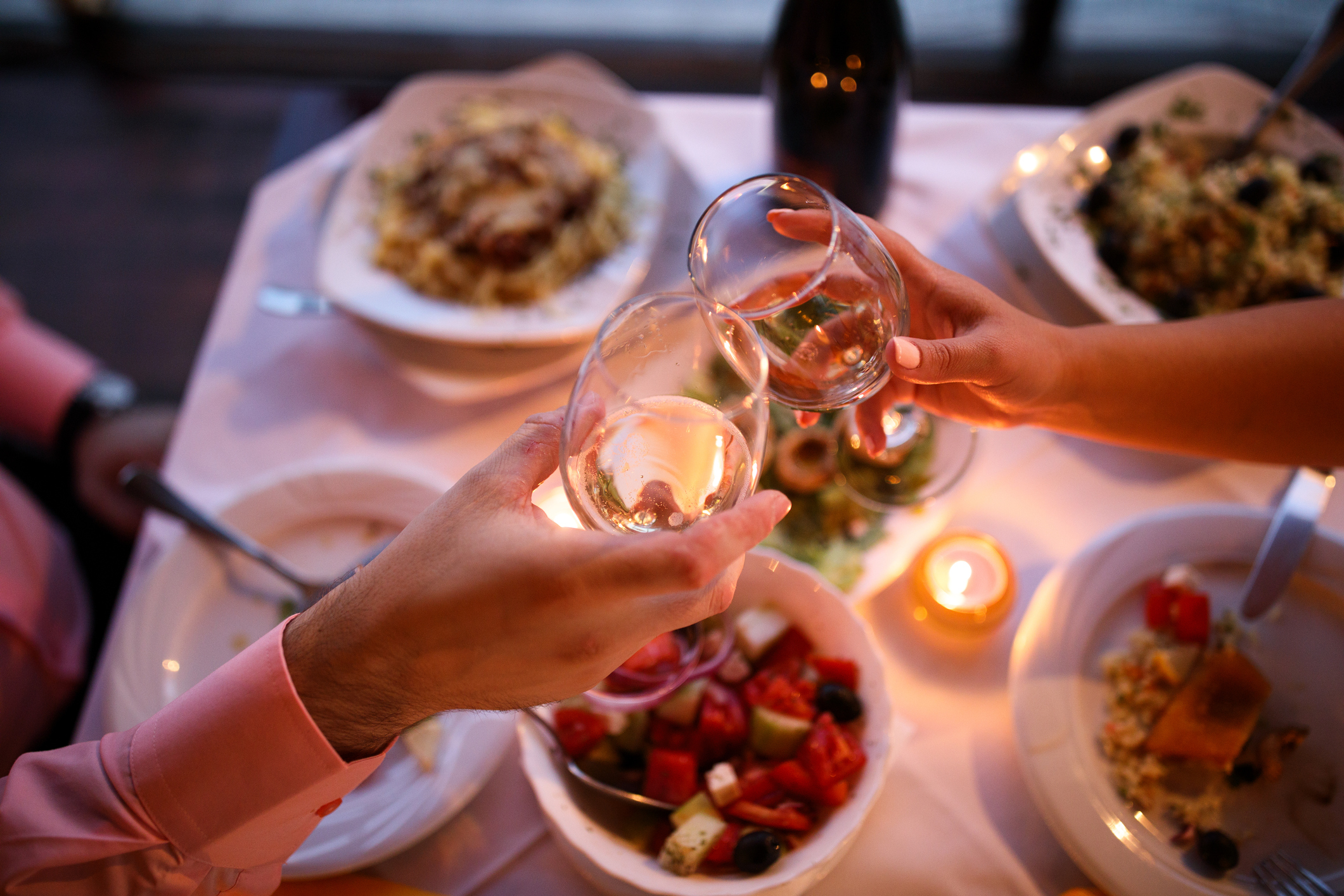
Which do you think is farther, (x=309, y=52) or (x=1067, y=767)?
(x=309, y=52)

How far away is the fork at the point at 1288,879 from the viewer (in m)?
1.23

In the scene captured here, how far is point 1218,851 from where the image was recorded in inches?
49.0

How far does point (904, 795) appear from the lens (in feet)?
4.80

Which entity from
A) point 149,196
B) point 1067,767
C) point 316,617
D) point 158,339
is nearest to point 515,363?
point 316,617

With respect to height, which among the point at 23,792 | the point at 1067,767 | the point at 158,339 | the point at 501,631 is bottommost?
the point at 158,339

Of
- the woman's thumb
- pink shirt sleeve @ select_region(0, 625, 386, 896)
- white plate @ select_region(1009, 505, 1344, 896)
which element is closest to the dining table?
white plate @ select_region(1009, 505, 1344, 896)

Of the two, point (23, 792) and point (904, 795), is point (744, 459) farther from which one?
point (23, 792)

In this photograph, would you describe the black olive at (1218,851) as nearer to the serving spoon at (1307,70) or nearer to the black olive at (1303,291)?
the black olive at (1303,291)

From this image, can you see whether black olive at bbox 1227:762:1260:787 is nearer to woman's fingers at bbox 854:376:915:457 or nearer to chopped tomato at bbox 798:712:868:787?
chopped tomato at bbox 798:712:868:787

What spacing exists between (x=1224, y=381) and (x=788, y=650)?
90 centimetres

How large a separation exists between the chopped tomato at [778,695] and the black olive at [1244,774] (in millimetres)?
696

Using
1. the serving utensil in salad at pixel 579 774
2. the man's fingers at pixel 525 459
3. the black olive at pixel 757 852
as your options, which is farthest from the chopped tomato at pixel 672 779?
the man's fingers at pixel 525 459

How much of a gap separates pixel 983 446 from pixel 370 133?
1787 mm

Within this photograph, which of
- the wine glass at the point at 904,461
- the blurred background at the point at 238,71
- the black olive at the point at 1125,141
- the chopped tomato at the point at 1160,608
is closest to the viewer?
the chopped tomato at the point at 1160,608
